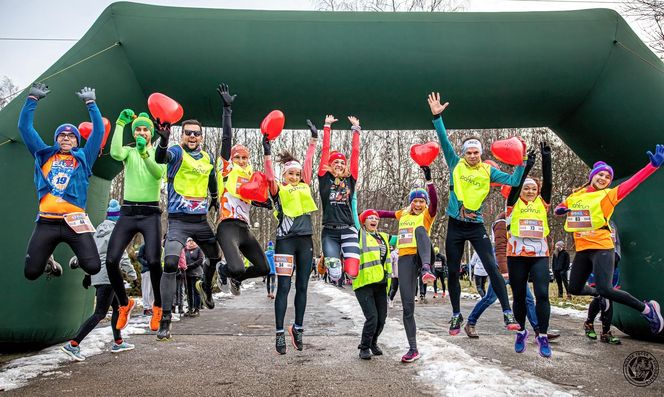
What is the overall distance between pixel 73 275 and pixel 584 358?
6601mm

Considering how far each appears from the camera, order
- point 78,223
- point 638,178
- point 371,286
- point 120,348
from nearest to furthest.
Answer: point 78,223
point 638,178
point 371,286
point 120,348

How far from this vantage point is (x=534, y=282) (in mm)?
5777

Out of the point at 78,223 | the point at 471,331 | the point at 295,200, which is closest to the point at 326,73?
the point at 295,200

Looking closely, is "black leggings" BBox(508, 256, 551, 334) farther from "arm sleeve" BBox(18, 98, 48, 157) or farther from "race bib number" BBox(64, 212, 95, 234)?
"arm sleeve" BBox(18, 98, 48, 157)

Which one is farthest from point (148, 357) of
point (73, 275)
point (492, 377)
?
point (492, 377)

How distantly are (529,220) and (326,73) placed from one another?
3028 millimetres

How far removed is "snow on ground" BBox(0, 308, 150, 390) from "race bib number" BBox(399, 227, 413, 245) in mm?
4006

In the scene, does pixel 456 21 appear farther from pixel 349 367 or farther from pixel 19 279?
pixel 19 279

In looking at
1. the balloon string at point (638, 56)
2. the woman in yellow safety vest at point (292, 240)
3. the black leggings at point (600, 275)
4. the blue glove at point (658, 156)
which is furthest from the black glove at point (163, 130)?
the balloon string at point (638, 56)

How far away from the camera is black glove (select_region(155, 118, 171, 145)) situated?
5.00 m

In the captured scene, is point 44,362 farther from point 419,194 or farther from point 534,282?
point 534,282

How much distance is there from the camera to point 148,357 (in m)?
6.30

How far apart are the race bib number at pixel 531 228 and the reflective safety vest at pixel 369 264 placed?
1625 millimetres

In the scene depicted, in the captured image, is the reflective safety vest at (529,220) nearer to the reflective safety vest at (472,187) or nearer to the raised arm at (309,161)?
the reflective safety vest at (472,187)
